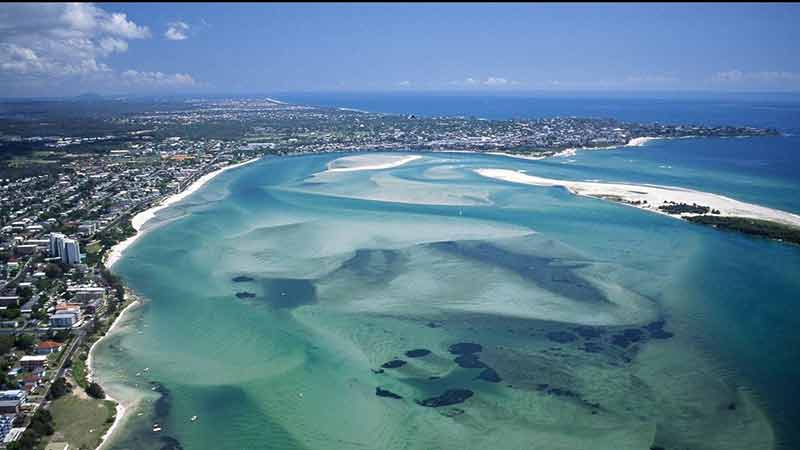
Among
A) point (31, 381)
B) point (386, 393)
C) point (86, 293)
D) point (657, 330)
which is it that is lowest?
point (386, 393)

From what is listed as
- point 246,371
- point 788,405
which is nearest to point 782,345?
point 788,405

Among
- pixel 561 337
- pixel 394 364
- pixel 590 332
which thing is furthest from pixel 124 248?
pixel 590 332

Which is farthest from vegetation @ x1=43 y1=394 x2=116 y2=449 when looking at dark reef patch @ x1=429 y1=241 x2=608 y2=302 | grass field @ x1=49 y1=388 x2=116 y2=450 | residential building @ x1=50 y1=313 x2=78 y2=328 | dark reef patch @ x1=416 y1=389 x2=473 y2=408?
dark reef patch @ x1=429 y1=241 x2=608 y2=302

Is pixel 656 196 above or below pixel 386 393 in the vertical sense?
above

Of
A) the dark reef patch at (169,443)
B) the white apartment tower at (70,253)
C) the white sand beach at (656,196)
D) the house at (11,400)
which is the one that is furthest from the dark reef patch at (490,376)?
the white sand beach at (656,196)

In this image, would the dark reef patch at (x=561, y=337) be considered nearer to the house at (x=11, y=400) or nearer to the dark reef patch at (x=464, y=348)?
the dark reef patch at (x=464, y=348)

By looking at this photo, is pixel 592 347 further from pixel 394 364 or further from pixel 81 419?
pixel 81 419
